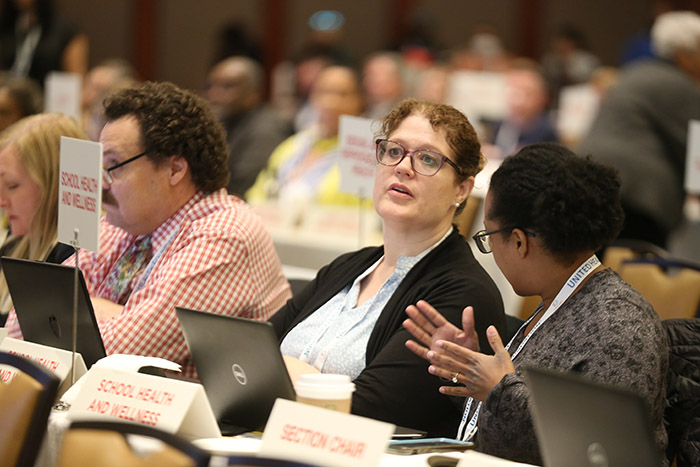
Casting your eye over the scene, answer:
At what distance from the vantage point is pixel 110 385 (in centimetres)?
205

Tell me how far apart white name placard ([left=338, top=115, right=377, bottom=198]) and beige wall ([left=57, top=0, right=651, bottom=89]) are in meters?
8.41

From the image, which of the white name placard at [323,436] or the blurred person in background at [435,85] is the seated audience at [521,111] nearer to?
the blurred person in background at [435,85]

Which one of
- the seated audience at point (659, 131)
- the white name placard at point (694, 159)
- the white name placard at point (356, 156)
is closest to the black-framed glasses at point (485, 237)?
the white name placard at point (356, 156)

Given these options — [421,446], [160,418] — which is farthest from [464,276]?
[160,418]

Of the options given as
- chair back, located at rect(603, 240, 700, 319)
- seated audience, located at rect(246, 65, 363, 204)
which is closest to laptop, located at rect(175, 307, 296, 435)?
chair back, located at rect(603, 240, 700, 319)

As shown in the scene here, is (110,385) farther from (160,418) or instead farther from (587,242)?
(587,242)

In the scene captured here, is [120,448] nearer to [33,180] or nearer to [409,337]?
[409,337]

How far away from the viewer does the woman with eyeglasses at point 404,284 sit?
2.31 meters

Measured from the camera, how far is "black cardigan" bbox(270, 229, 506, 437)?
7.54 feet

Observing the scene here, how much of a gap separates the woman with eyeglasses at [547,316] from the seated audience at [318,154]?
3.29 metres

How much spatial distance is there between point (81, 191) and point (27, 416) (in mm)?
790

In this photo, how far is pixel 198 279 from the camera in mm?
2697

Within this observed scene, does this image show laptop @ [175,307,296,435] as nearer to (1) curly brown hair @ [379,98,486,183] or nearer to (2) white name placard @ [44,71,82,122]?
(1) curly brown hair @ [379,98,486,183]

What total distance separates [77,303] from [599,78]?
282 inches
